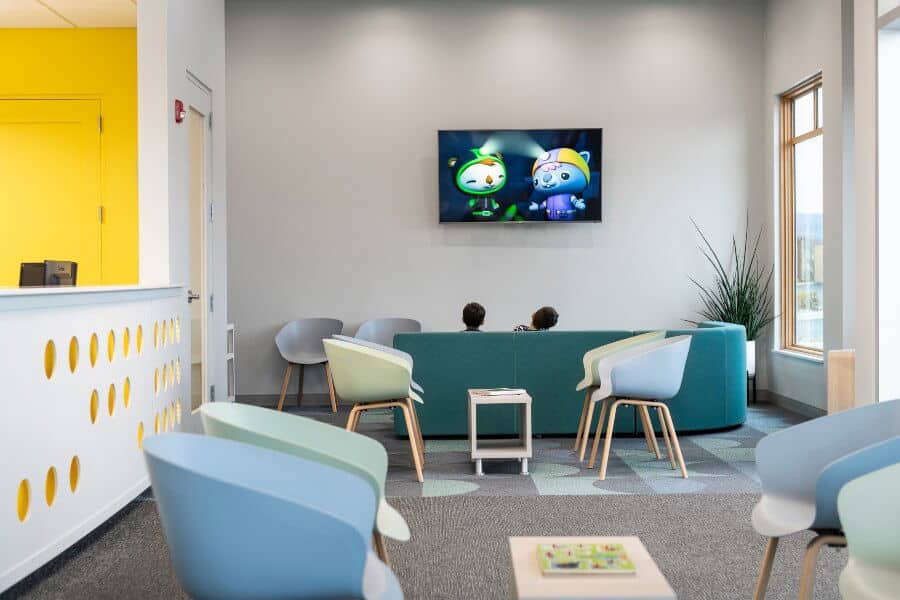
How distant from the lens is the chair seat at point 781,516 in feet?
9.00

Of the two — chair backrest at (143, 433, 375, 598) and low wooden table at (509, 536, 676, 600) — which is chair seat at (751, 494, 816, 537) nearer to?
low wooden table at (509, 536, 676, 600)

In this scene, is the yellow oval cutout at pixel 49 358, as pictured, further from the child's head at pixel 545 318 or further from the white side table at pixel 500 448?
the child's head at pixel 545 318

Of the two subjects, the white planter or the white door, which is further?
the white planter

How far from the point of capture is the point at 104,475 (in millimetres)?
4371

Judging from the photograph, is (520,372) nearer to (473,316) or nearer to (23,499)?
(473,316)

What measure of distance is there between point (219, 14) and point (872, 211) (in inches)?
195

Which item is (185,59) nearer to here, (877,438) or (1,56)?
(1,56)

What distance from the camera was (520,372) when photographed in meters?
6.71

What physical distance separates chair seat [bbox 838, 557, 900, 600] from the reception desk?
2688 millimetres

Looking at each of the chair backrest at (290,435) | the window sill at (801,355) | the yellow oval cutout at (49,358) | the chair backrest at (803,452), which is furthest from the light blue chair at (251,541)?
the window sill at (801,355)

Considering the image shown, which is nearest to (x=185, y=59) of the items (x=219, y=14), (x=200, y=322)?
(x=219, y=14)

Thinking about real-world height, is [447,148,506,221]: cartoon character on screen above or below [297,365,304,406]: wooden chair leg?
above

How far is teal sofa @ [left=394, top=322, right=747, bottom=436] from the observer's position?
668 centimetres

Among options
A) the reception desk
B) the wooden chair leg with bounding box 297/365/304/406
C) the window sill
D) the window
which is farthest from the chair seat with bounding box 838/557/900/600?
the wooden chair leg with bounding box 297/365/304/406
